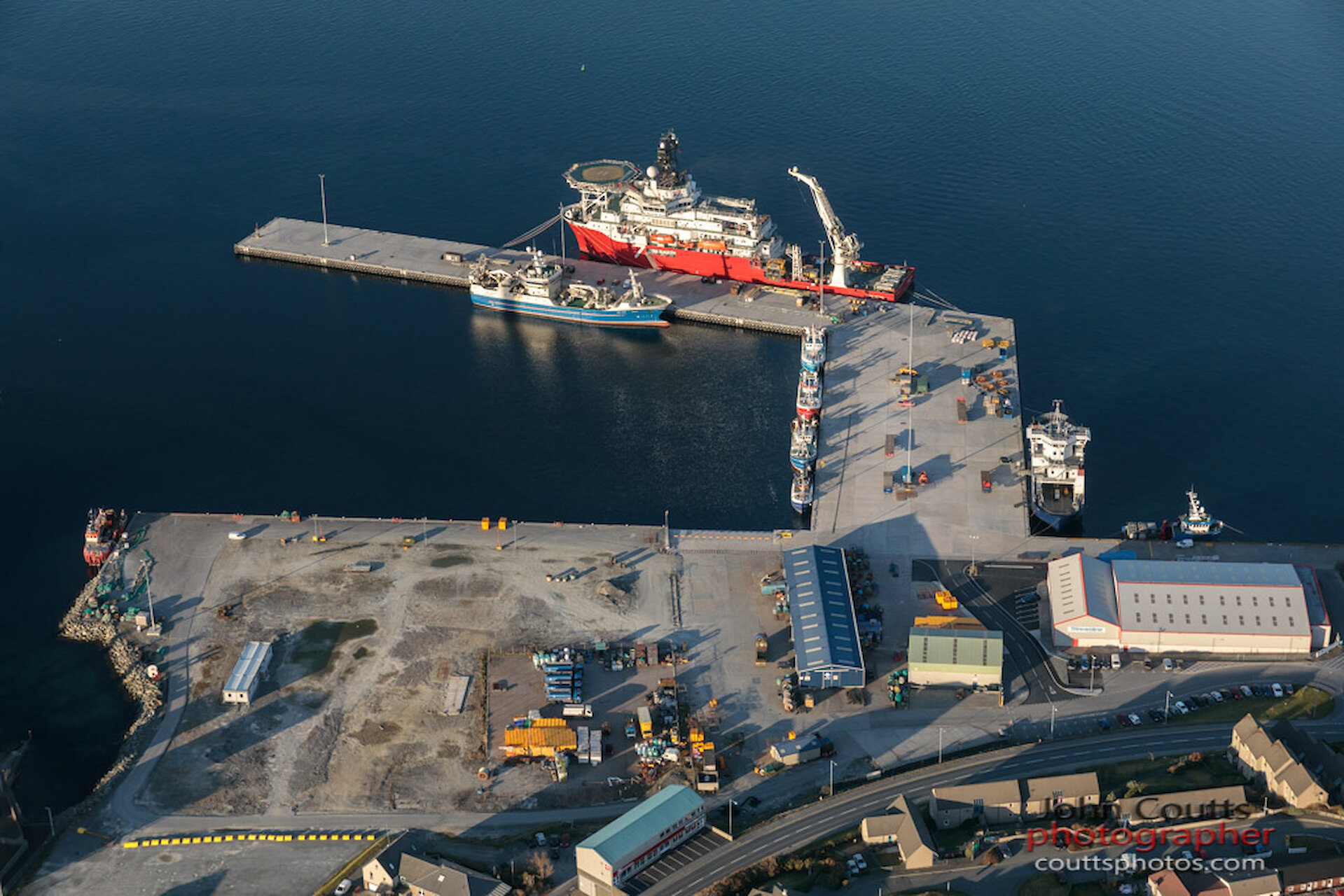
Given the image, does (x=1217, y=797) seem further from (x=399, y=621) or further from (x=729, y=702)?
(x=399, y=621)

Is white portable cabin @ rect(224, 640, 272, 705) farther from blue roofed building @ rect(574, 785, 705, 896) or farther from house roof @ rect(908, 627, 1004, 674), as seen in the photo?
house roof @ rect(908, 627, 1004, 674)

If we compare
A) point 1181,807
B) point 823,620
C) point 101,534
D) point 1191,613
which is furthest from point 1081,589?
point 101,534

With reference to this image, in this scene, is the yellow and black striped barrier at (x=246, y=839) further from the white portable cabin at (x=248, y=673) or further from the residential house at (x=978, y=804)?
the residential house at (x=978, y=804)

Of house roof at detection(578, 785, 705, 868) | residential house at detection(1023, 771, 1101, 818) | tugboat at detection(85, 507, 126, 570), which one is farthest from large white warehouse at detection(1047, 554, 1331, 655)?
tugboat at detection(85, 507, 126, 570)

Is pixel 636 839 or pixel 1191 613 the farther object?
pixel 1191 613

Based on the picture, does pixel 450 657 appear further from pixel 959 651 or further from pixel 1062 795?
pixel 1062 795

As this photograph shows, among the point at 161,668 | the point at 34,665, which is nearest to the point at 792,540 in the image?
the point at 161,668
